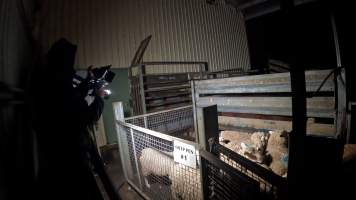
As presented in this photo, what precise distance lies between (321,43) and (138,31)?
11.2m

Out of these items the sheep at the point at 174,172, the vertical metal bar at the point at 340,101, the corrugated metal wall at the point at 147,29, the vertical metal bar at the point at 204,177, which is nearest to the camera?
the vertical metal bar at the point at 204,177

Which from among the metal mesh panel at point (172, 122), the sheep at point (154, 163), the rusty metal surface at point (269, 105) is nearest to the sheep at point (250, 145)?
the rusty metal surface at point (269, 105)

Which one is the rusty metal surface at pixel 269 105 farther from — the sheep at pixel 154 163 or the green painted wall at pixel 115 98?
the green painted wall at pixel 115 98

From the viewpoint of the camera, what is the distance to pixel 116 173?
491cm

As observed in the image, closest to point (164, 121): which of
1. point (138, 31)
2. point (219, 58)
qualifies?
point (138, 31)

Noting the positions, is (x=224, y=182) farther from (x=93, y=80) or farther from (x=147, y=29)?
(x=147, y=29)

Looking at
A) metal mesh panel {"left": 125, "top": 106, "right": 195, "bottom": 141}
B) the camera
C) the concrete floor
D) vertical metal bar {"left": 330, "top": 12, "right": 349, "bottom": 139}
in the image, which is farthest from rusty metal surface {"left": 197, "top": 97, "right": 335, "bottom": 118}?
the camera

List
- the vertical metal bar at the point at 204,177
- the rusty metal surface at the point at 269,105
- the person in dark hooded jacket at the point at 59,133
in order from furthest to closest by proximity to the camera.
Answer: the rusty metal surface at the point at 269,105
the vertical metal bar at the point at 204,177
the person in dark hooded jacket at the point at 59,133

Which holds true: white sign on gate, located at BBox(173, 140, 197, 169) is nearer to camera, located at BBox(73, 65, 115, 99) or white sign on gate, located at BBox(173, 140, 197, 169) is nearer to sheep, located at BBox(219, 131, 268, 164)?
camera, located at BBox(73, 65, 115, 99)

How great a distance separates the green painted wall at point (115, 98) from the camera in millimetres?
6496

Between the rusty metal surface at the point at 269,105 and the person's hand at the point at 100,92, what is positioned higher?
the person's hand at the point at 100,92

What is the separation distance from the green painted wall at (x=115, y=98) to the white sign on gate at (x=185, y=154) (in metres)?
4.77

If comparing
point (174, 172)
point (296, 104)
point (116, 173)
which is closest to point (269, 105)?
point (174, 172)

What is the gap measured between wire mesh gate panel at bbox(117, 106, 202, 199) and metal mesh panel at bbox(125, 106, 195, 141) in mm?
120
